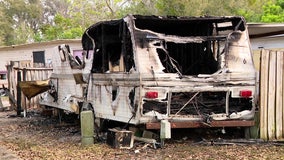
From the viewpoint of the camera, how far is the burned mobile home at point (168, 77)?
24.1ft

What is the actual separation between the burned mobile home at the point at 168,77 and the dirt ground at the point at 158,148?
1.31 ft

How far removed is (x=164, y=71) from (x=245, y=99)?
1.55 metres

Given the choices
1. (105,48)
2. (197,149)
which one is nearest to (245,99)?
(197,149)

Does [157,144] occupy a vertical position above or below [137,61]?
below

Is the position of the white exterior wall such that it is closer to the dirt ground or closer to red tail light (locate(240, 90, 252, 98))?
the dirt ground

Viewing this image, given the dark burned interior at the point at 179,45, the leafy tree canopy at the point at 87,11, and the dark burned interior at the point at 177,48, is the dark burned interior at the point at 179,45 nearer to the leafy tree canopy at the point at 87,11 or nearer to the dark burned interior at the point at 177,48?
the dark burned interior at the point at 177,48

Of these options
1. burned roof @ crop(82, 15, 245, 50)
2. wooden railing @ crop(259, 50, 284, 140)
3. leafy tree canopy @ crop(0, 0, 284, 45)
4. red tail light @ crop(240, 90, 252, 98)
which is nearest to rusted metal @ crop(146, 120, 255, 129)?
wooden railing @ crop(259, 50, 284, 140)

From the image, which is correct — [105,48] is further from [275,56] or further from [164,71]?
[275,56]

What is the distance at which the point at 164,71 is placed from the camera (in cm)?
775

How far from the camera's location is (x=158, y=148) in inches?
288

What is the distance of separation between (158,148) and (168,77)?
4.04ft

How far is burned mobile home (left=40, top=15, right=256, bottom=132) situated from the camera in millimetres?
7332

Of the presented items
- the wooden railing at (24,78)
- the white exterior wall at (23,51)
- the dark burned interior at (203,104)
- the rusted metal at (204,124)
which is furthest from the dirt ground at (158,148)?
the white exterior wall at (23,51)

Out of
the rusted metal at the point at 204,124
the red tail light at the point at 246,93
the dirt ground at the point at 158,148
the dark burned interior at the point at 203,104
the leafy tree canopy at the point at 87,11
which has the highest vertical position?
the leafy tree canopy at the point at 87,11
